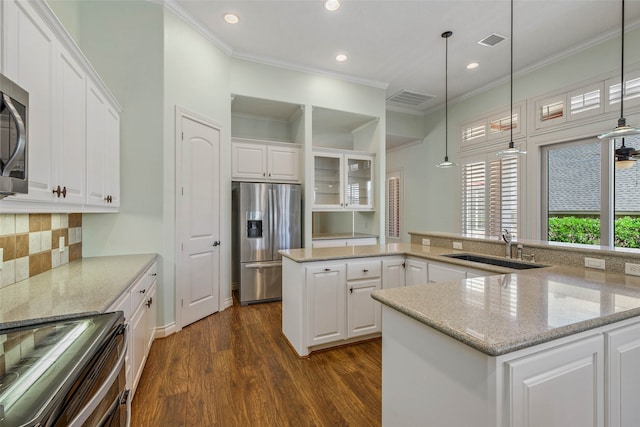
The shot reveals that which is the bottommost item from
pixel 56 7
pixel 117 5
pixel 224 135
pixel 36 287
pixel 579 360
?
pixel 579 360

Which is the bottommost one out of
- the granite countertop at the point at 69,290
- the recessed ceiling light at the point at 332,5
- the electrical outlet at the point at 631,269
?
the granite countertop at the point at 69,290

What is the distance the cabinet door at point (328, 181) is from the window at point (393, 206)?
Result: 244 cm

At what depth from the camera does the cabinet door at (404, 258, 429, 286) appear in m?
2.68

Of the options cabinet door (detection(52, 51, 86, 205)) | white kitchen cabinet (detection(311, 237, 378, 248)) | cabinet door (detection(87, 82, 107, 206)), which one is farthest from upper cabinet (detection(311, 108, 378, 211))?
cabinet door (detection(52, 51, 86, 205))

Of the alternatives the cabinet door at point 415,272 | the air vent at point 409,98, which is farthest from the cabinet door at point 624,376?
the air vent at point 409,98

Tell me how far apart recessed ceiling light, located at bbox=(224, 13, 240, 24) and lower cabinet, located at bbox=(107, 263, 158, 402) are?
2.72 m

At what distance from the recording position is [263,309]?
3.78 metres

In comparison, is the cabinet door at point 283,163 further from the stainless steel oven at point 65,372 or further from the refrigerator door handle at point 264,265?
the stainless steel oven at point 65,372

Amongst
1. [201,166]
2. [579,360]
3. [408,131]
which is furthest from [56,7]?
[408,131]

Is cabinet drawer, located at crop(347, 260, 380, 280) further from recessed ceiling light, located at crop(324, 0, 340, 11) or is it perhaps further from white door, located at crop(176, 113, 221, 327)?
recessed ceiling light, located at crop(324, 0, 340, 11)

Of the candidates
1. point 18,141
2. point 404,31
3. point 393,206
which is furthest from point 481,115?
point 18,141

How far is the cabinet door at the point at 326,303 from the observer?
2.51 m

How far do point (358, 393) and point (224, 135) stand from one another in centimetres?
320

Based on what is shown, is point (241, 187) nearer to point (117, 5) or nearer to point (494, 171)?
point (117, 5)
